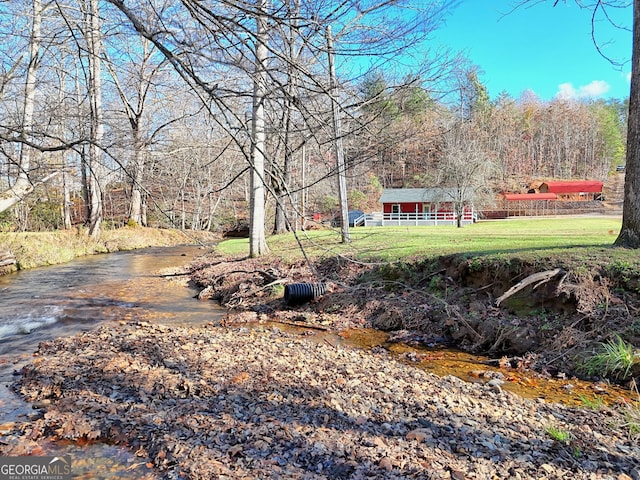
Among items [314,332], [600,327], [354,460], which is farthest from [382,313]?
[354,460]

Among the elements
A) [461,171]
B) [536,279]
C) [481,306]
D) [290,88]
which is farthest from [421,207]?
[290,88]

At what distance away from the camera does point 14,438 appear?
3.56 metres

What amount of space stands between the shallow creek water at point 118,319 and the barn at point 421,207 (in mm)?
21697

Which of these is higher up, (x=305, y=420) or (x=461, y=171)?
(x=461, y=171)

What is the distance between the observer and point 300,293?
895 centimetres

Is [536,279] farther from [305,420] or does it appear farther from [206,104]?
[206,104]

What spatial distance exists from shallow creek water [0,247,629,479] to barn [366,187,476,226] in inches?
854

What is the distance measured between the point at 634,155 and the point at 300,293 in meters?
6.57

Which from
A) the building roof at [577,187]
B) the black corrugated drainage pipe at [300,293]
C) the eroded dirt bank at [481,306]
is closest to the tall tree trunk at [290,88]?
the eroded dirt bank at [481,306]

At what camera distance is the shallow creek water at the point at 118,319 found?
3472 mm

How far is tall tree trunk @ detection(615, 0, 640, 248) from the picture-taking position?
7.09m

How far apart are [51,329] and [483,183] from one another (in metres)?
29.6

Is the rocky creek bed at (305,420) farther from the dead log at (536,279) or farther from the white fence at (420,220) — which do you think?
the white fence at (420,220)

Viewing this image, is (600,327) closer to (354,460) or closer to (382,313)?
(382,313)
